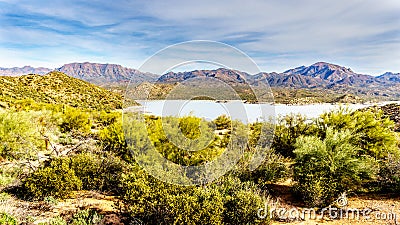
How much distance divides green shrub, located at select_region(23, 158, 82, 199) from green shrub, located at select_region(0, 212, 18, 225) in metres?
1.40

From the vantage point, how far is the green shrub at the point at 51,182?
710 centimetres

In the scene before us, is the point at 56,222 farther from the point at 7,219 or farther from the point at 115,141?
the point at 115,141

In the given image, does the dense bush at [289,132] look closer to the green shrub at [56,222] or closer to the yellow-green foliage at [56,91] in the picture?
the green shrub at [56,222]

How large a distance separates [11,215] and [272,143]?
9.23 meters

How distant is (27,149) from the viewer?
398 inches

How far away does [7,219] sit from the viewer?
216 inches

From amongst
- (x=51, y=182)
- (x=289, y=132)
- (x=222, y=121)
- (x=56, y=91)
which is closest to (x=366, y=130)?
(x=289, y=132)

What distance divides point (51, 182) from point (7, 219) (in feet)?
5.50

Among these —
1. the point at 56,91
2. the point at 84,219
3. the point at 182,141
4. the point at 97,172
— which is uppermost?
the point at 56,91

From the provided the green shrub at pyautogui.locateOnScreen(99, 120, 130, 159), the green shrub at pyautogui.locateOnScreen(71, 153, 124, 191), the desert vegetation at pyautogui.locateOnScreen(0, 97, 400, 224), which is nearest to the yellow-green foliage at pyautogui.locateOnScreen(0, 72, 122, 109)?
the green shrub at pyautogui.locateOnScreen(99, 120, 130, 159)

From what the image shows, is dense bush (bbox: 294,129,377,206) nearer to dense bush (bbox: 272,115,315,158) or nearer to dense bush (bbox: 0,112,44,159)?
dense bush (bbox: 272,115,315,158)

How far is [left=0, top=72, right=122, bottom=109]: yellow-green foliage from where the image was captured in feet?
142

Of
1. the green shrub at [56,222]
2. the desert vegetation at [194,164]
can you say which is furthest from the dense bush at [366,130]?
the green shrub at [56,222]

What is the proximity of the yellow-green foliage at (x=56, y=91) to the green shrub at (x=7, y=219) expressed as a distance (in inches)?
1546
